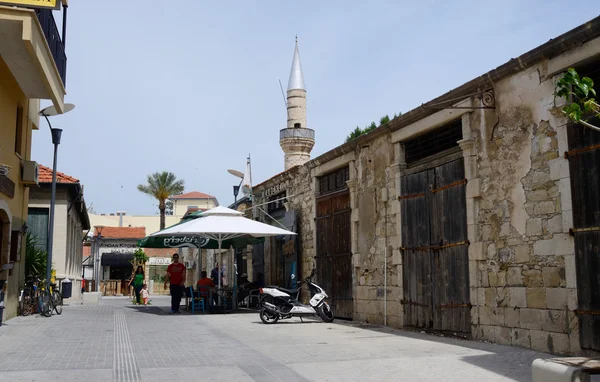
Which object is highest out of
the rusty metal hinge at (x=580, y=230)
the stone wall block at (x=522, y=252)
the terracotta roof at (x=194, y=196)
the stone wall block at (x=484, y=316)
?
the terracotta roof at (x=194, y=196)

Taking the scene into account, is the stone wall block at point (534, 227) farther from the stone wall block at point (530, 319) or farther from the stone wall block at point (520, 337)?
the stone wall block at point (520, 337)

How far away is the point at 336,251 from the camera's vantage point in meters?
14.6

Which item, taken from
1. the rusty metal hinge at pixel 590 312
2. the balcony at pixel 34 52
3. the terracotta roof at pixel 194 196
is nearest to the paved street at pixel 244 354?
the rusty metal hinge at pixel 590 312

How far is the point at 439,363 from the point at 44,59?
8.77 meters

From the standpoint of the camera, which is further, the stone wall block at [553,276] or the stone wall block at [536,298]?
the stone wall block at [536,298]

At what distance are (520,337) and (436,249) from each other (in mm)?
2486

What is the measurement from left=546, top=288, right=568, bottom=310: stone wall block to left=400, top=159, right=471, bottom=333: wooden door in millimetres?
1821

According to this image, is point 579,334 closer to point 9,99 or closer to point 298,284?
point 298,284

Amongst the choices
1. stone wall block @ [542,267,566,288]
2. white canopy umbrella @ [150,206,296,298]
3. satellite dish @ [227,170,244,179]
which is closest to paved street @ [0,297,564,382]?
stone wall block @ [542,267,566,288]

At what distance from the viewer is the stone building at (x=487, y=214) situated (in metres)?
7.61

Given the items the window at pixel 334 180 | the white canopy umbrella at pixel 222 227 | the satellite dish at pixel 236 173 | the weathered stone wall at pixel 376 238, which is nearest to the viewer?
the weathered stone wall at pixel 376 238

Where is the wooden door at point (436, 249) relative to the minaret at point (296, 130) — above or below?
below

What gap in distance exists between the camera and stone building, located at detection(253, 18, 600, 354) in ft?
25.0

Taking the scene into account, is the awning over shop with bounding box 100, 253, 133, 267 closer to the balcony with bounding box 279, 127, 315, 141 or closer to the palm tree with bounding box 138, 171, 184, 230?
the palm tree with bounding box 138, 171, 184, 230
